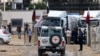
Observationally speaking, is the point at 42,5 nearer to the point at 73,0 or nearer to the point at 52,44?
the point at 73,0

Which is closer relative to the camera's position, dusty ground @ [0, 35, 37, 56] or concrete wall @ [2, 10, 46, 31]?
dusty ground @ [0, 35, 37, 56]

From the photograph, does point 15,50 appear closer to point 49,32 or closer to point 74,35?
point 49,32

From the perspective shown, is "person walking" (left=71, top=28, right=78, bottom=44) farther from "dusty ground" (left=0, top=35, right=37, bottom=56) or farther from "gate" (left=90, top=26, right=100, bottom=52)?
"dusty ground" (left=0, top=35, right=37, bottom=56)

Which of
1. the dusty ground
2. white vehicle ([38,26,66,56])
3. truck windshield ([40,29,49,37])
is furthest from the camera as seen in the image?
the dusty ground

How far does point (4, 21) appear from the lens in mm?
62406

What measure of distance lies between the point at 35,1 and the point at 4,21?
30816 millimetres

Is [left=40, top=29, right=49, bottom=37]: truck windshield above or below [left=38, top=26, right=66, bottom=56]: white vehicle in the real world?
above

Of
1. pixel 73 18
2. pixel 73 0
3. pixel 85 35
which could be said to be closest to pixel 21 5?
pixel 73 0

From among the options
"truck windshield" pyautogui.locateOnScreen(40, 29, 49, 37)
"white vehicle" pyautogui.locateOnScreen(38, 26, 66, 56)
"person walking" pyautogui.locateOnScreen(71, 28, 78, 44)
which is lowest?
"person walking" pyautogui.locateOnScreen(71, 28, 78, 44)

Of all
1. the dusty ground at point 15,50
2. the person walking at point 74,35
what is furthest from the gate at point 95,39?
the dusty ground at point 15,50

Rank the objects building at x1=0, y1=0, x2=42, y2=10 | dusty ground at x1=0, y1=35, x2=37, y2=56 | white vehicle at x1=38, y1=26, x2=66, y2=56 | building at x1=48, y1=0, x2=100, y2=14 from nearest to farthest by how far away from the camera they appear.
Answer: white vehicle at x1=38, y1=26, x2=66, y2=56
dusty ground at x1=0, y1=35, x2=37, y2=56
building at x1=48, y1=0, x2=100, y2=14
building at x1=0, y1=0, x2=42, y2=10

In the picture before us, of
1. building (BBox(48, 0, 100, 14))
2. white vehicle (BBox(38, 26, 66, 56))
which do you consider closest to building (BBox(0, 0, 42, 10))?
building (BBox(48, 0, 100, 14))

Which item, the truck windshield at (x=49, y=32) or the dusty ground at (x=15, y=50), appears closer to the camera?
the truck windshield at (x=49, y=32)

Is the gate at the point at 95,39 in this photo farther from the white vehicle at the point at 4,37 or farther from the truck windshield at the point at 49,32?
the white vehicle at the point at 4,37
